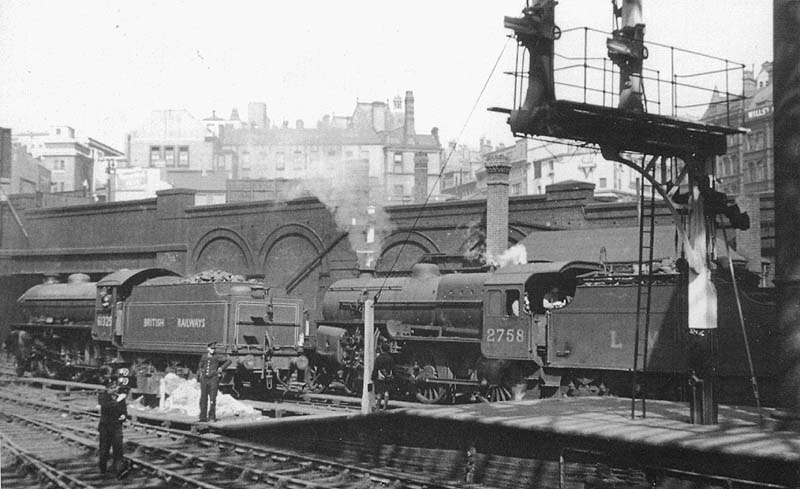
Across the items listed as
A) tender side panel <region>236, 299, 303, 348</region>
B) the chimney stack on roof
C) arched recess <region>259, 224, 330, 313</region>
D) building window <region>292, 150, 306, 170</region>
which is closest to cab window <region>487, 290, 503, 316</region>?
tender side panel <region>236, 299, 303, 348</region>

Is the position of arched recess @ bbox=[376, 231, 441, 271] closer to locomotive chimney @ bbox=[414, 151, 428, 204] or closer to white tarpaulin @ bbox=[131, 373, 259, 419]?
locomotive chimney @ bbox=[414, 151, 428, 204]

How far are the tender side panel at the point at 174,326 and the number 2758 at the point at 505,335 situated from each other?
646 cm

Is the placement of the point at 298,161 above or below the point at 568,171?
above

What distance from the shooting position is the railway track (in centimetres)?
1081

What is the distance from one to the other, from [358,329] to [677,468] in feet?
42.8

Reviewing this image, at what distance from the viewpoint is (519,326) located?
15508 mm

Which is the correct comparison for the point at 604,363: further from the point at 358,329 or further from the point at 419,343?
the point at 358,329

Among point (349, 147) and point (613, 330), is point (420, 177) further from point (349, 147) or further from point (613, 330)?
point (349, 147)

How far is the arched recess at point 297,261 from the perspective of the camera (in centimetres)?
3016

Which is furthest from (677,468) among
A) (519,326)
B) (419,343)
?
(419,343)

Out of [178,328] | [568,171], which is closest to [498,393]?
[178,328]

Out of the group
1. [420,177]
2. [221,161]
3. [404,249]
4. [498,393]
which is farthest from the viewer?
[221,161]

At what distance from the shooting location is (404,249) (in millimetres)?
28281

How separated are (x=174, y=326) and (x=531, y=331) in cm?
938
